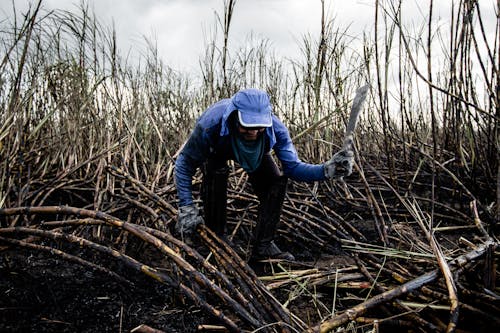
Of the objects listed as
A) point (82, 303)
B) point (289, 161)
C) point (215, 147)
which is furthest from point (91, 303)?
point (289, 161)

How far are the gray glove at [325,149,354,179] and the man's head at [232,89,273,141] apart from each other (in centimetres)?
39

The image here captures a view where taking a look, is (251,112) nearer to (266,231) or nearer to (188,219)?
(188,219)

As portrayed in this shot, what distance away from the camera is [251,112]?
2.16 m

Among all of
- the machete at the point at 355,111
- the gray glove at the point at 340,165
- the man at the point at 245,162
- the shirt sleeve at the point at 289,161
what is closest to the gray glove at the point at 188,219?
the man at the point at 245,162

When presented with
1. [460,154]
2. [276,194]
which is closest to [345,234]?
[276,194]

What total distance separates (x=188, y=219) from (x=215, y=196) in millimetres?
289

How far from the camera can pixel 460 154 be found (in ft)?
9.05

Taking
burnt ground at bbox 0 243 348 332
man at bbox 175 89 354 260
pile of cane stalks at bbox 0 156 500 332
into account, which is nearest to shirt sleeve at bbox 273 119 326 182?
man at bbox 175 89 354 260

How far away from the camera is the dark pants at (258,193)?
250 centimetres

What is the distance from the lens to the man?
2.18 m

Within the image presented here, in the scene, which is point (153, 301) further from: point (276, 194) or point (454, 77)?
point (454, 77)

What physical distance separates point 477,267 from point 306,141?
249cm

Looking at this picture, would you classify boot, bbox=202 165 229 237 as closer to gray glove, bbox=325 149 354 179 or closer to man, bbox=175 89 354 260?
man, bbox=175 89 354 260

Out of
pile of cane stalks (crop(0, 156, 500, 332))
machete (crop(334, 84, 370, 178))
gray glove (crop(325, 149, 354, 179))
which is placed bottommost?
pile of cane stalks (crop(0, 156, 500, 332))
